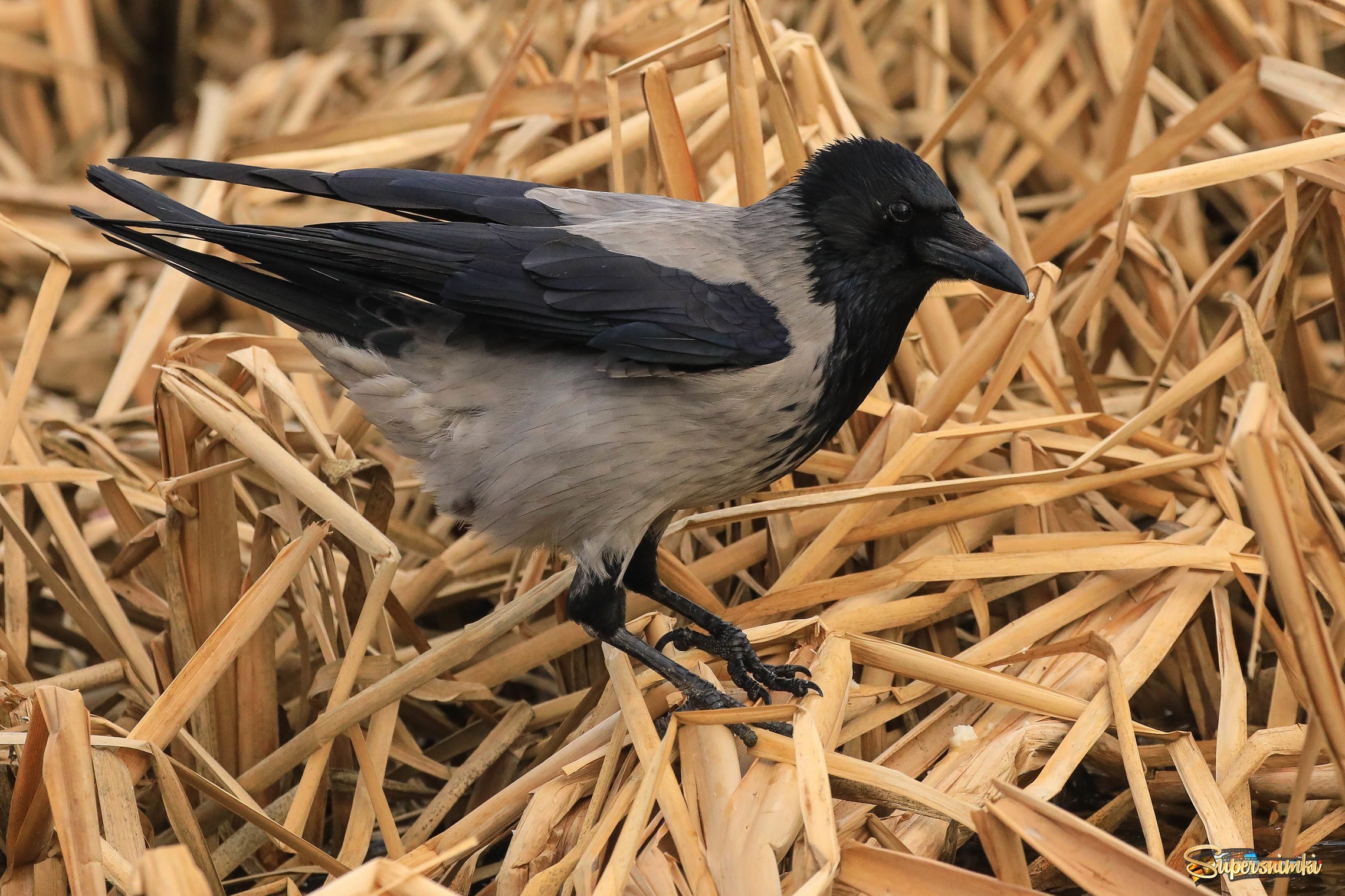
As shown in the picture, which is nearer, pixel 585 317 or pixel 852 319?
pixel 585 317

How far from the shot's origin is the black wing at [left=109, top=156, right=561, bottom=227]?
2.64 meters

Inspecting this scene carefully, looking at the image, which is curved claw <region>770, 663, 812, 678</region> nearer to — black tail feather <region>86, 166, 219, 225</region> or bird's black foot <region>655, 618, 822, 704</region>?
bird's black foot <region>655, 618, 822, 704</region>

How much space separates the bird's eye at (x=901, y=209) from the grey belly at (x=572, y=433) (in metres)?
0.40

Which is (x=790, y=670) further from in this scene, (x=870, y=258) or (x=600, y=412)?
(x=870, y=258)

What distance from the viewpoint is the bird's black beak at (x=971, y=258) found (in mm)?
2621

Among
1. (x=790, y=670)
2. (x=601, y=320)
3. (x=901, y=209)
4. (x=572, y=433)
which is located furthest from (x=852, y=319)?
(x=790, y=670)

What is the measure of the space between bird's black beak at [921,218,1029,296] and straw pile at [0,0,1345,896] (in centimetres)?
34

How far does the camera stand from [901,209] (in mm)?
2678

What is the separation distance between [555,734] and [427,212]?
3.93 ft

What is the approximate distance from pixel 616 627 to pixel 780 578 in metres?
0.44

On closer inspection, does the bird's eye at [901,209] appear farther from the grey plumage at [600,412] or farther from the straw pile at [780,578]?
the straw pile at [780,578]

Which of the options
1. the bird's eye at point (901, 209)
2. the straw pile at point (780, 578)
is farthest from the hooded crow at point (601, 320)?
the straw pile at point (780, 578)

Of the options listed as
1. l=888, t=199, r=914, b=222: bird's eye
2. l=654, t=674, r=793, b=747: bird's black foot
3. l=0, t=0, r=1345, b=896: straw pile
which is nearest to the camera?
l=0, t=0, r=1345, b=896: straw pile

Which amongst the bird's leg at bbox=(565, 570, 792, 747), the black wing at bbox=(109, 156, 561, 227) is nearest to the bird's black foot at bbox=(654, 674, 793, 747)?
the bird's leg at bbox=(565, 570, 792, 747)
